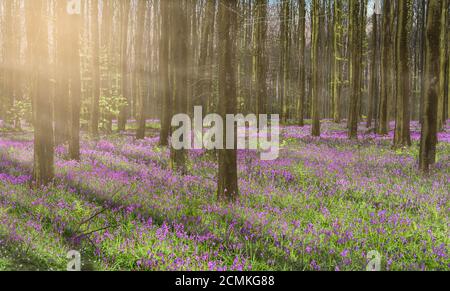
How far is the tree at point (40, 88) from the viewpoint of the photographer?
809cm

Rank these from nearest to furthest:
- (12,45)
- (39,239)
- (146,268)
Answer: (146,268) → (39,239) → (12,45)

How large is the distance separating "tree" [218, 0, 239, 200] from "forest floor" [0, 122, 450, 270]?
0.42m

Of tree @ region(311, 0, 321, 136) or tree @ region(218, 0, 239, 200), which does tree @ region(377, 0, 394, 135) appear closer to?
tree @ region(311, 0, 321, 136)

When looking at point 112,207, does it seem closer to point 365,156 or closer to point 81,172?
point 81,172

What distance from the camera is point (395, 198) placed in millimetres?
8023

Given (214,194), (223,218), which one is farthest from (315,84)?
(223,218)

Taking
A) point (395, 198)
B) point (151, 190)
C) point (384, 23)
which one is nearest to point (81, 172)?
point (151, 190)

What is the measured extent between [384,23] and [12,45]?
89.7ft

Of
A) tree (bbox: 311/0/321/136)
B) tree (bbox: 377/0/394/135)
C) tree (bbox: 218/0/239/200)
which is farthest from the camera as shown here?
tree (bbox: 311/0/321/136)

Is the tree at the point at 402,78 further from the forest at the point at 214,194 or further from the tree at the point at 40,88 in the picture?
the tree at the point at 40,88

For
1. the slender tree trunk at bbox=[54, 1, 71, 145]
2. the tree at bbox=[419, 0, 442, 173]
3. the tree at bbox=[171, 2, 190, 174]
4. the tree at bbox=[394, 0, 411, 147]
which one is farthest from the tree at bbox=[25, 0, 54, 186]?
the tree at bbox=[394, 0, 411, 147]

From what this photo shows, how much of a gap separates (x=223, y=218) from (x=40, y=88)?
5.02 meters

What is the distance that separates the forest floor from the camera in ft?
16.6

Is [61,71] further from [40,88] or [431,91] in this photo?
[431,91]
